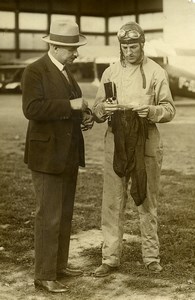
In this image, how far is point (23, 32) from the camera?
10023 mm

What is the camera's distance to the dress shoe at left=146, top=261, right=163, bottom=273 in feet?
13.7

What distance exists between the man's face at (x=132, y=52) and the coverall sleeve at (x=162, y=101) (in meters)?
0.18

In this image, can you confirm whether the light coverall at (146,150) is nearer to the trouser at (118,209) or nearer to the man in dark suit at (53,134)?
the trouser at (118,209)

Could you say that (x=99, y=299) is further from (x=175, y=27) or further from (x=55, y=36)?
(x=175, y=27)

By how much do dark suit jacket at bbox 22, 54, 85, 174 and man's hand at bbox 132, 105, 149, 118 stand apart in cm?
42

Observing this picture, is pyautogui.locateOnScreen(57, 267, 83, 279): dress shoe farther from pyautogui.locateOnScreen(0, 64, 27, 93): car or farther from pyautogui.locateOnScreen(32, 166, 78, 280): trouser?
pyautogui.locateOnScreen(0, 64, 27, 93): car

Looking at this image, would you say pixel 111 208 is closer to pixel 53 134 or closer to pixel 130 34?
pixel 53 134

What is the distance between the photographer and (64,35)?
3.67 m

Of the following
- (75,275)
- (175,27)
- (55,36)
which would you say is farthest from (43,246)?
(175,27)

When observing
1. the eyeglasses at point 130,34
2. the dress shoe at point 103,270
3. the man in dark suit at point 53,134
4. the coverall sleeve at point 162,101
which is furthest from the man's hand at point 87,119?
the dress shoe at point 103,270

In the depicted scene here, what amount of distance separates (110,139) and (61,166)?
1.67 ft

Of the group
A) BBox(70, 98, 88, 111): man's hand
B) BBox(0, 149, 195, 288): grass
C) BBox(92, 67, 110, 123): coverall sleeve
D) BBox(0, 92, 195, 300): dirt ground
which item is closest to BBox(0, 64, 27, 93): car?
BBox(0, 149, 195, 288): grass

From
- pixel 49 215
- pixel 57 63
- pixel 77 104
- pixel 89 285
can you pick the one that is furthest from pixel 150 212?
pixel 57 63

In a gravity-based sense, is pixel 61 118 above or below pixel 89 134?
above
